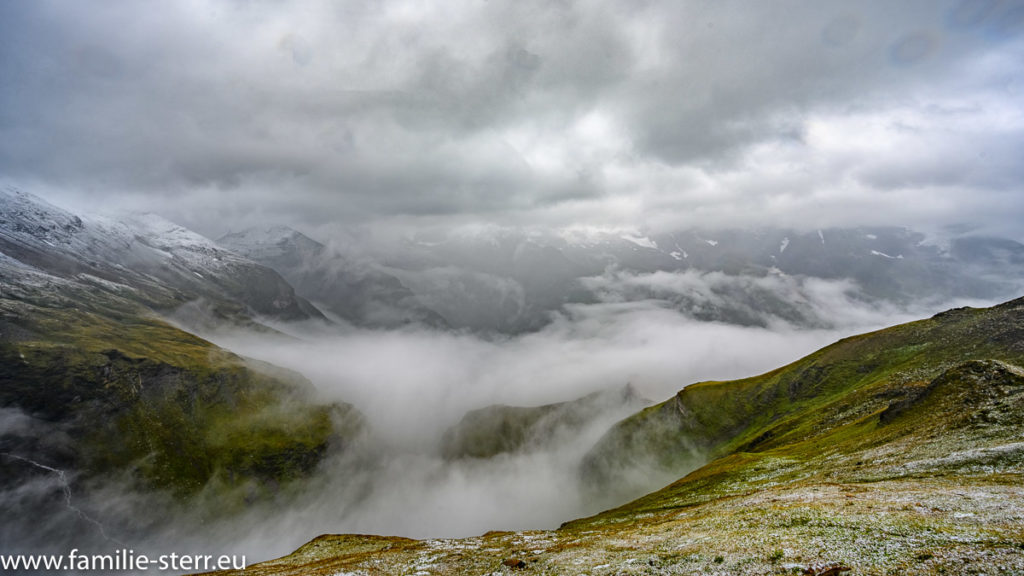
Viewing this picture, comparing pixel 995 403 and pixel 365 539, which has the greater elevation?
pixel 995 403

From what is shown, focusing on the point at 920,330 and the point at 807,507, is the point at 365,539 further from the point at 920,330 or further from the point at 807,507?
the point at 920,330

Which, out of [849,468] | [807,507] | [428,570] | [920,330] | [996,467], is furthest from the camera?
[920,330]

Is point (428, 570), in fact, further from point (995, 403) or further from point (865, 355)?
point (865, 355)

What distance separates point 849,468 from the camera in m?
66.6

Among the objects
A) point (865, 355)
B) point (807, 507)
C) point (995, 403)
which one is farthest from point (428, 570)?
point (865, 355)

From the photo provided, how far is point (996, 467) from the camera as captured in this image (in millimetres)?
48500

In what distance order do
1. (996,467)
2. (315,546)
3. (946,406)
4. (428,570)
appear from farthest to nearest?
(315,546), (946,406), (428,570), (996,467)

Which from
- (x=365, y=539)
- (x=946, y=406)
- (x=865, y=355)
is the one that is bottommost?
(x=365, y=539)

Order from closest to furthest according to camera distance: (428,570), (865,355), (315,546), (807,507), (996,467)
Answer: (807,507)
(996,467)
(428,570)
(315,546)
(865,355)

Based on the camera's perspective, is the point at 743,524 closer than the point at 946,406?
Yes

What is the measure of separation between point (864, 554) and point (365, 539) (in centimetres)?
9005

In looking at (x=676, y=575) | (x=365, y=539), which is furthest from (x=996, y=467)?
(x=365, y=539)

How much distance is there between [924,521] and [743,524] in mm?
15735

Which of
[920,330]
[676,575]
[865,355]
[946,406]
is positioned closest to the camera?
[676,575]
